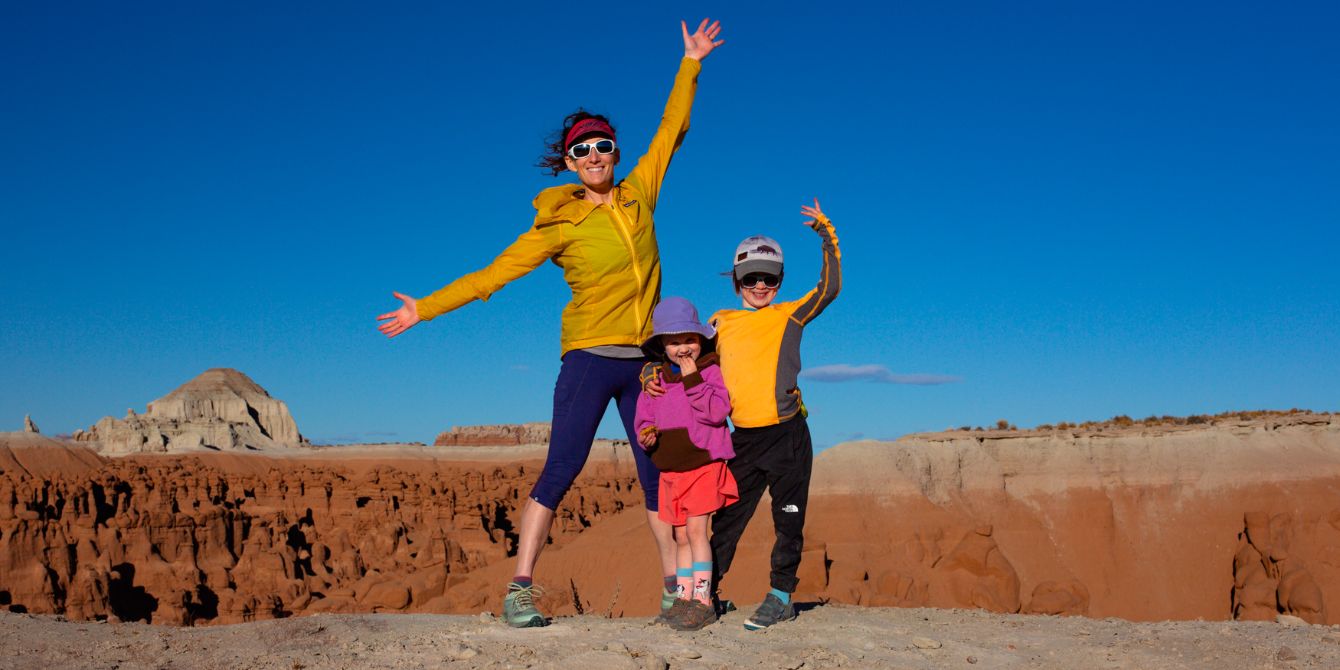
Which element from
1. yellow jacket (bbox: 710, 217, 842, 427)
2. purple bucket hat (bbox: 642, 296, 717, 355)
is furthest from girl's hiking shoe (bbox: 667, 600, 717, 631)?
purple bucket hat (bbox: 642, 296, 717, 355)

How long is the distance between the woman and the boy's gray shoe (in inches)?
20.5

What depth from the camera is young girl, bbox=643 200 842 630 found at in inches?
208

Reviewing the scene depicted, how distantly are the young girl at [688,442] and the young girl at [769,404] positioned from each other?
343 mm

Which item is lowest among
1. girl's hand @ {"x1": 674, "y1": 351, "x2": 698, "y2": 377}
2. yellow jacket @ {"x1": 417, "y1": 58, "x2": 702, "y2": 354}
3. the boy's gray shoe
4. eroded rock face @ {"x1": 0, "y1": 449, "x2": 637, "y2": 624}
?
eroded rock face @ {"x1": 0, "y1": 449, "x2": 637, "y2": 624}

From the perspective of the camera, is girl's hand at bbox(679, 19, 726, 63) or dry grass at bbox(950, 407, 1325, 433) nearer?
girl's hand at bbox(679, 19, 726, 63)

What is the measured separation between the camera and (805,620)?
213 inches

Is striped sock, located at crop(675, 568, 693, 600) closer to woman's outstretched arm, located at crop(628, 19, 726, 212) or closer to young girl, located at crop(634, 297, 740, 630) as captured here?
young girl, located at crop(634, 297, 740, 630)

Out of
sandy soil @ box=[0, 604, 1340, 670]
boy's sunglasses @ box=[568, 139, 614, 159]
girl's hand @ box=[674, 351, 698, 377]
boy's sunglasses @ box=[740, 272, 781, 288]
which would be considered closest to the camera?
sandy soil @ box=[0, 604, 1340, 670]

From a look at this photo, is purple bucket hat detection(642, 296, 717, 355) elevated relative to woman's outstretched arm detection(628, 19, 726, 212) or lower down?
lower down

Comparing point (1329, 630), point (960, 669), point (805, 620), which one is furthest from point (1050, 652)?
point (1329, 630)

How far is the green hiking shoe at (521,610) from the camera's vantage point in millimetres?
4738

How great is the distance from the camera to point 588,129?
5.15m

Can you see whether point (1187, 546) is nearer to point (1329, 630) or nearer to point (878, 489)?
point (878, 489)

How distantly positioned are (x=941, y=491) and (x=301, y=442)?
310 feet
